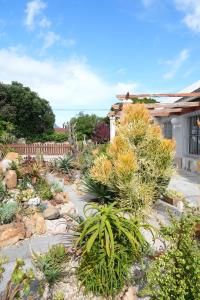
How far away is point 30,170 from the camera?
10094 millimetres

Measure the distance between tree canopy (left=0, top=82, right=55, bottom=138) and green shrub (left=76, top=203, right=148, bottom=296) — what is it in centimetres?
3190

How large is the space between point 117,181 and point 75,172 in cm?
650

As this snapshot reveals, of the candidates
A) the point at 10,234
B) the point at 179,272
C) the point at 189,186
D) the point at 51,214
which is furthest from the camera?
the point at 189,186

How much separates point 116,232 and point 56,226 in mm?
2534

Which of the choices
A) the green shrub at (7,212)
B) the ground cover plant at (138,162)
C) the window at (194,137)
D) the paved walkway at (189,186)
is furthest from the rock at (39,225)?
the window at (194,137)

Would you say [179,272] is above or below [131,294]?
above

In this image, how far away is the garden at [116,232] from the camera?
120 inches

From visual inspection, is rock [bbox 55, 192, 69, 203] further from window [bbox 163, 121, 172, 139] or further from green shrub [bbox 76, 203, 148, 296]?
window [bbox 163, 121, 172, 139]

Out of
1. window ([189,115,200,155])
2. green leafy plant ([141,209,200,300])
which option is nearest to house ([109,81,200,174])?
window ([189,115,200,155])

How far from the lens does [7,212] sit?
6.17 meters

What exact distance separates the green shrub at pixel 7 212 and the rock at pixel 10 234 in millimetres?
319

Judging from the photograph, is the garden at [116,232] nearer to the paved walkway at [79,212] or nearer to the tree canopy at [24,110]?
the paved walkway at [79,212]

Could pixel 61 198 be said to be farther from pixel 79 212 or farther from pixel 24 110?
pixel 24 110

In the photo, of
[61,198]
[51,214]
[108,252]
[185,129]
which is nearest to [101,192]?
[61,198]
